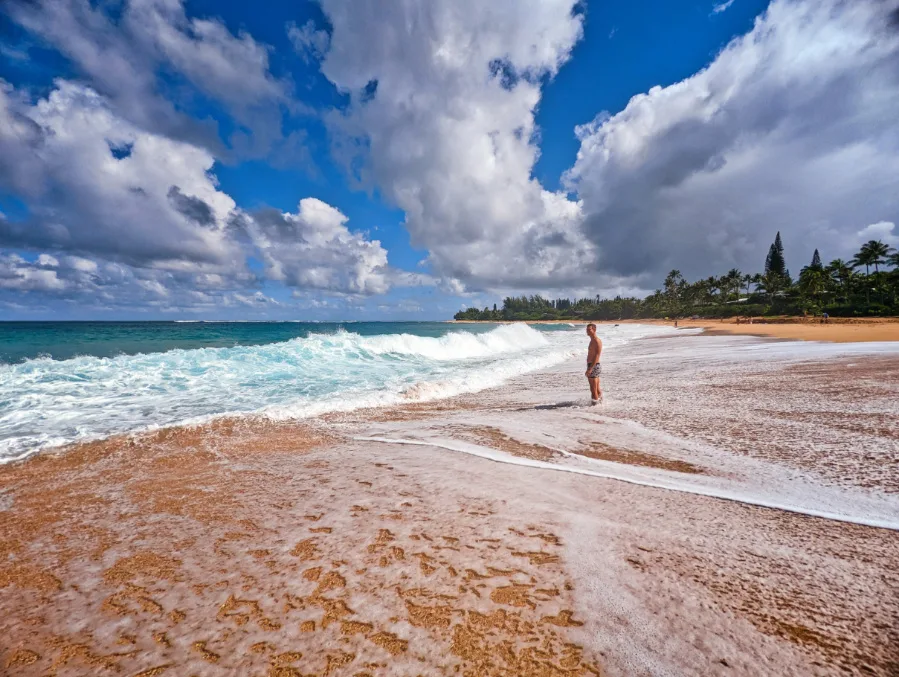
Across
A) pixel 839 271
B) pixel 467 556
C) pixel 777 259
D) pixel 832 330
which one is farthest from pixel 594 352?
pixel 777 259

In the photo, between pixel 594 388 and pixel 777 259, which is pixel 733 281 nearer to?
pixel 777 259

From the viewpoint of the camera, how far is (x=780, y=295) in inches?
3059

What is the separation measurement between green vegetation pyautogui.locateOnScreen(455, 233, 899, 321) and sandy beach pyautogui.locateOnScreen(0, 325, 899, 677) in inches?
2878

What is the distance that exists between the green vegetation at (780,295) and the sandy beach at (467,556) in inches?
2878

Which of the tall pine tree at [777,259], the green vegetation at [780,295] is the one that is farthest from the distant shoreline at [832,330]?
the tall pine tree at [777,259]

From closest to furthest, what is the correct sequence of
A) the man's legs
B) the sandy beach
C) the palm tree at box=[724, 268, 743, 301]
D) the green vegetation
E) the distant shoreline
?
the sandy beach, the man's legs, the distant shoreline, the green vegetation, the palm tree at box=[724, 268, 743, 301]

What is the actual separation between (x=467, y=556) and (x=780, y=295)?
102 meters

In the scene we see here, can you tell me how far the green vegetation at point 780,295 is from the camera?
2237 inches

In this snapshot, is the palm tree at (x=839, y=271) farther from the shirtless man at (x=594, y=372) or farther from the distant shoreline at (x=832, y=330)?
the shirtless man at (x=594, y=372)

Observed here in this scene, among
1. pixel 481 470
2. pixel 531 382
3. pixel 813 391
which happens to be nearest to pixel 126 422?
pixel 481 470

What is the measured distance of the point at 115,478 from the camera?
15.8 feet

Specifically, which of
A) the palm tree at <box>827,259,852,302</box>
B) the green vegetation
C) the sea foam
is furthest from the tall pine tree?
the sea foam

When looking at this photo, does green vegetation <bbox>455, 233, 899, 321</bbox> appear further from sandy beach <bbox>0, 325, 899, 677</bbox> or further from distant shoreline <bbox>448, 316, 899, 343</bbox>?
sandy beach <bbox>0, 325, 899, 677</bbox>

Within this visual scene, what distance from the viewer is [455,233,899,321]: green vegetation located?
186 ft
